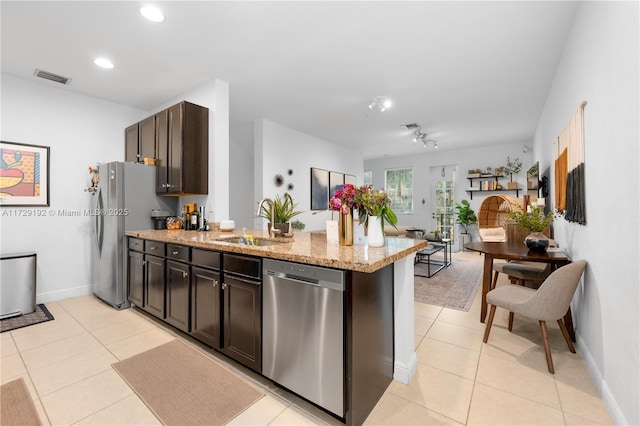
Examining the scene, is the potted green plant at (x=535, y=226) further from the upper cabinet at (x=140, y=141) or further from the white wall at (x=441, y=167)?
the white wall at (x=441, y=167)

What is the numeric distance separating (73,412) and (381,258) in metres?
2.03

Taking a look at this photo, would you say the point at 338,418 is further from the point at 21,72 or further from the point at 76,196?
the point at 21,72

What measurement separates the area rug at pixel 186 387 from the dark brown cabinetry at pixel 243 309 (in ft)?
0.57

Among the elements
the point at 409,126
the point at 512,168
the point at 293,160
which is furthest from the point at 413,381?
the point at 512,168

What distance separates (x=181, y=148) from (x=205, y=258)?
5.53 feet

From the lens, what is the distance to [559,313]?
2.05 m

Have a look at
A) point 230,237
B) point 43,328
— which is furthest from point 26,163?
point 230,237

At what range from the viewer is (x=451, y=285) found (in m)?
4.18

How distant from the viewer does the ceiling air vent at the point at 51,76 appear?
3.22 meters

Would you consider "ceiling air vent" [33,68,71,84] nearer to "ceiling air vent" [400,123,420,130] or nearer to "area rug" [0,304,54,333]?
"area rug" [0,304,54,333]

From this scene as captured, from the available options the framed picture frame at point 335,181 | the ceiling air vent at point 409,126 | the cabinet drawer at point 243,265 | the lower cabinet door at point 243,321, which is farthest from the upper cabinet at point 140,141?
the ceiling air vent at point 409,126

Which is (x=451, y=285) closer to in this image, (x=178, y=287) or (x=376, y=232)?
(x=376, y=232)

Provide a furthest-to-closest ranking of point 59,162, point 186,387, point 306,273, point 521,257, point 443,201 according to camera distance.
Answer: point 443,201 < point 59,162 < point 521,257 < point 186,387 < point 306,273

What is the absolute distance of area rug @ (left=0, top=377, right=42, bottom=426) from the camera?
1588mm
